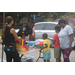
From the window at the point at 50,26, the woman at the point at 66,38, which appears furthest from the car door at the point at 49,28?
the woman at the point at 66,38

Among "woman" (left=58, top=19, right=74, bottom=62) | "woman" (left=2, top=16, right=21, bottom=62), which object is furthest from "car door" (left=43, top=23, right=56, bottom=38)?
"woman" (left=2, top=16, right=21, bottom=62)

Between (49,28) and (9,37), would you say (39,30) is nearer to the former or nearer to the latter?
(49,28)

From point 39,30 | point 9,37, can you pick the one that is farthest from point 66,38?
point 39,30

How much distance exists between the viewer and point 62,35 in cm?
417

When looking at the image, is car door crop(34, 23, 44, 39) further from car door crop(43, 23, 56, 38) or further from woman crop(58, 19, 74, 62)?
woman crop(58, 19, 74, 62)

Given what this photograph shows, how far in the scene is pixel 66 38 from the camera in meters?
4.18

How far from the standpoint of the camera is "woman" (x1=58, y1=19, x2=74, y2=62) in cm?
411

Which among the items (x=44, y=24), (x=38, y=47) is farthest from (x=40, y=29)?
(x=38, y=47)

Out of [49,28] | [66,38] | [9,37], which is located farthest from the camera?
[49,28]

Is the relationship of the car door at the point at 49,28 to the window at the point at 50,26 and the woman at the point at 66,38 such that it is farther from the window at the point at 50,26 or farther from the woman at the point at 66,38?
the woman at the point at 66,38

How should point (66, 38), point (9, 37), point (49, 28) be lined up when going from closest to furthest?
point (9, 37)
point (66, 38)
point (49, 28)

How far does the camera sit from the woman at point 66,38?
4.11 m
